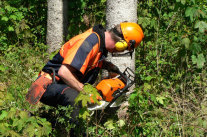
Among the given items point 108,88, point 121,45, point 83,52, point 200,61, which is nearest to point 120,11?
point 121,45

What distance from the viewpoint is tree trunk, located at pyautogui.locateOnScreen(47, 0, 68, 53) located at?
5.56 metres

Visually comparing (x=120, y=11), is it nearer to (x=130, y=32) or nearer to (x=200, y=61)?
(x=130, y=32)

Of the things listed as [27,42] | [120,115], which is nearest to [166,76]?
[120,115]

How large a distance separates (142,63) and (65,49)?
2.08 m

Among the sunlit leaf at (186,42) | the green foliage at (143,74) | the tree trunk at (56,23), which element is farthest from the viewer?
the tree trunk at (56,23)

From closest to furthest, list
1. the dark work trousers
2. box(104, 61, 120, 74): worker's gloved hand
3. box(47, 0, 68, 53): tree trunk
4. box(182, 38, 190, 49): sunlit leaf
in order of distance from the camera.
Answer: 1. the dark work trousers
2. box(104, 61, 120, 74): worker's gloved hand
3. box(182, 38, 190, 49): sunlit leaf
4. box(47, 0, 68, 53): tree trunk

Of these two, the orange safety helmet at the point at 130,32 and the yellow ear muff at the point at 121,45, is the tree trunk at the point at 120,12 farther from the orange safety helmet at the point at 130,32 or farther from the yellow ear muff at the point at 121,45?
the yellow ear muff at the point at 121,45

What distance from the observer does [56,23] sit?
564cm

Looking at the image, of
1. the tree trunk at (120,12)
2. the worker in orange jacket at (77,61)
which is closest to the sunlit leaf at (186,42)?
the tree trunk at (120,12)

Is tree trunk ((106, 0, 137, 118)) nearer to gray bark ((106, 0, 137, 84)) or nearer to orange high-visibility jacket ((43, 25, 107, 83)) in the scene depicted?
gray bark ((106, 0, 137, 84))

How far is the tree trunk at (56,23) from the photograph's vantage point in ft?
18.2

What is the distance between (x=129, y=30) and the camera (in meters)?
2.82

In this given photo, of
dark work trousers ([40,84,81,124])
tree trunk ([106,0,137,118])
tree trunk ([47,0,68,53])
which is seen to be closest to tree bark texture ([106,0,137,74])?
tree trunk ([106,0,137,118])

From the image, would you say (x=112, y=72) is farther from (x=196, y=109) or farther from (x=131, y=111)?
(x=196, y=109)
